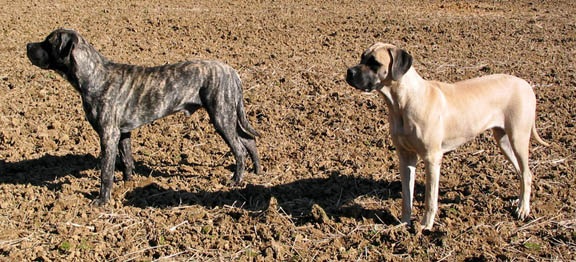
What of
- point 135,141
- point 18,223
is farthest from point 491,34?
point 18,223

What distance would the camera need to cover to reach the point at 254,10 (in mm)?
14844

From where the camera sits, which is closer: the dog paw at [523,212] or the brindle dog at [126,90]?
the dog paw at [523,212]

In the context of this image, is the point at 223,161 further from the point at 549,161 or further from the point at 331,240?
the point at 549,161

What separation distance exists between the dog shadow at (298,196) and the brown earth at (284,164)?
0.07 feet

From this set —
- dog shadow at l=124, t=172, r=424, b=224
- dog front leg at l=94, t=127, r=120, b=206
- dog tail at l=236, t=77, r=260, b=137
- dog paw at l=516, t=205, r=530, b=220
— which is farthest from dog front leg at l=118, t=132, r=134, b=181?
dog paw at l=516, t=205, r=530, b=220

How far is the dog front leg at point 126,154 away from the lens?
6508 millimetres

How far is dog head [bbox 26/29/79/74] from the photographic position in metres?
5.77

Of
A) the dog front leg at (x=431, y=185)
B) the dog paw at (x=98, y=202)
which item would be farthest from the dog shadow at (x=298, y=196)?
the dog front leg at (x=431, y=185)

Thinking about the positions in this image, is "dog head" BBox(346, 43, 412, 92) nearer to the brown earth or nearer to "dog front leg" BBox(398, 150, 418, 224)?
"dog front leg" BBox(398, 150, 418, 224)

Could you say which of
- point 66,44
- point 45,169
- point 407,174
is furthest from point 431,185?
point 45,169

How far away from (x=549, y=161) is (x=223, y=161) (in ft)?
13.3

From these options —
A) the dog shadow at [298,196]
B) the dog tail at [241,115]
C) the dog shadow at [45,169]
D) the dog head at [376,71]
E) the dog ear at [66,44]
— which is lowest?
the dog shadow at [298,196]

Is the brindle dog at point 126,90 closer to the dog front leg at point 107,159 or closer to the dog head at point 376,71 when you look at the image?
the dog front leg at point 107,159

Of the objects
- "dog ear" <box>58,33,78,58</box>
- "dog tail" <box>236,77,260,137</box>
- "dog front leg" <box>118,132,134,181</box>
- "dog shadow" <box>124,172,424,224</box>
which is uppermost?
"dog ear" <box>58,33,78,58</box>
